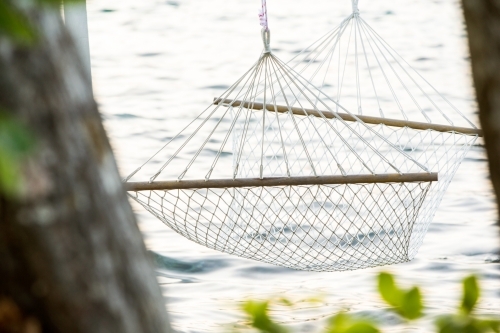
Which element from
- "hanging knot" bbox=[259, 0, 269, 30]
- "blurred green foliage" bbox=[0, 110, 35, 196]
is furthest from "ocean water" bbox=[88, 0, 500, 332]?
"blurred green foliage" bbox=[0, 110, 35, 196]

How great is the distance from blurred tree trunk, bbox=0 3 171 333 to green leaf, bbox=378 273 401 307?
128 millimetres

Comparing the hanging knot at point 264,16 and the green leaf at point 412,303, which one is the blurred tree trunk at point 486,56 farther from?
the hanging knot at point 264,16

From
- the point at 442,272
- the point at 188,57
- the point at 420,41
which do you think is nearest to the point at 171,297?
the point at 442,272

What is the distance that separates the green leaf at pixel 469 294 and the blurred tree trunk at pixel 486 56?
7cm

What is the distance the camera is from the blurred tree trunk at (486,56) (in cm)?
37

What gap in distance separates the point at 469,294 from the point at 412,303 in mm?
27

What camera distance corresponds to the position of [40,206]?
14.1 inches

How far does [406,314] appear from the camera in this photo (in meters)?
0.36

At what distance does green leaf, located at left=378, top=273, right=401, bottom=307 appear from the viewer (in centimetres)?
36

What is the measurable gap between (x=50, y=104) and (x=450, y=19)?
188 inches

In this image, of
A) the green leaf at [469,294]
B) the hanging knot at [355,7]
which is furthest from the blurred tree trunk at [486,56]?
the hanging knot at [355,7]

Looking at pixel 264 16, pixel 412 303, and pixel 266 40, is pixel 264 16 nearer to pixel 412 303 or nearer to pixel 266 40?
pixel 266 40

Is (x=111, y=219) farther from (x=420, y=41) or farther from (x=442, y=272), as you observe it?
(x=420, y=41)

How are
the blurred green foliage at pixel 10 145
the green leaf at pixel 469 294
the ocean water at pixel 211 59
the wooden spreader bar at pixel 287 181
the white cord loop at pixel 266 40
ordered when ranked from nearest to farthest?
the blurred green foliage at pixel 10 145 → the green leaf at pixel 469 294 → the wooden spreader bar at pixel 287 181 → the white cord loop at pixel 266 40 → the ocean water at pixel 211 59
